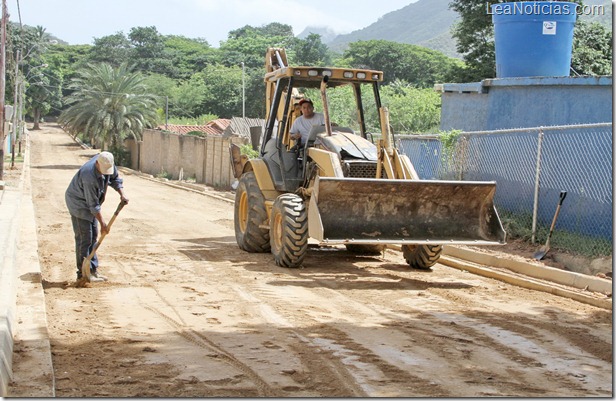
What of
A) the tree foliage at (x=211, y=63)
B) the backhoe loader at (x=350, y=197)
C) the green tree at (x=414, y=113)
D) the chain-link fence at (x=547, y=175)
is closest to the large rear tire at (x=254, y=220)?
the backhoe loader at (x=350, y=197)

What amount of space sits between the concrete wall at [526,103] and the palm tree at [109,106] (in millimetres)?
38153

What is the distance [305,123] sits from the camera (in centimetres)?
1321

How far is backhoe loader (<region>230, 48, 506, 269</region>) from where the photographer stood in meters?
11.6

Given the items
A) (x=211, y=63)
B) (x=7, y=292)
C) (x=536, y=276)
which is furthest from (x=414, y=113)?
(x=211, y=63)

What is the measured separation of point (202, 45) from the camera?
353 feet

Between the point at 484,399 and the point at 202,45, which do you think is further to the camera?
the point at 202,45

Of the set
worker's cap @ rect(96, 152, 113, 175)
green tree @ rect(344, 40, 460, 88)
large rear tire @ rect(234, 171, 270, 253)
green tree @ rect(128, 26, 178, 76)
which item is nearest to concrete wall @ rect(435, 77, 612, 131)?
large rear tire @ rect(234, 171, 270, 253)

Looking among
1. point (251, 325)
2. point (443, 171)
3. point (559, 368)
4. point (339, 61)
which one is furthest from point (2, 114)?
point (339, 61)

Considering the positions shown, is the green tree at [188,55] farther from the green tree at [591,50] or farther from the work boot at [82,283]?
the work boot at [82,283]

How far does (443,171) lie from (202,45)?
92.7m

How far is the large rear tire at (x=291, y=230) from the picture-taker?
38.7 feet

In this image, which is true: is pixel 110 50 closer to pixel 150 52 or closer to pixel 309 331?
pixel 150 52

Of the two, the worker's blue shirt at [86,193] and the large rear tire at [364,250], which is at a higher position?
the worker's blue shirt at [86,193]

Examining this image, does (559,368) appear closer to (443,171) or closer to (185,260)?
(185,260)
